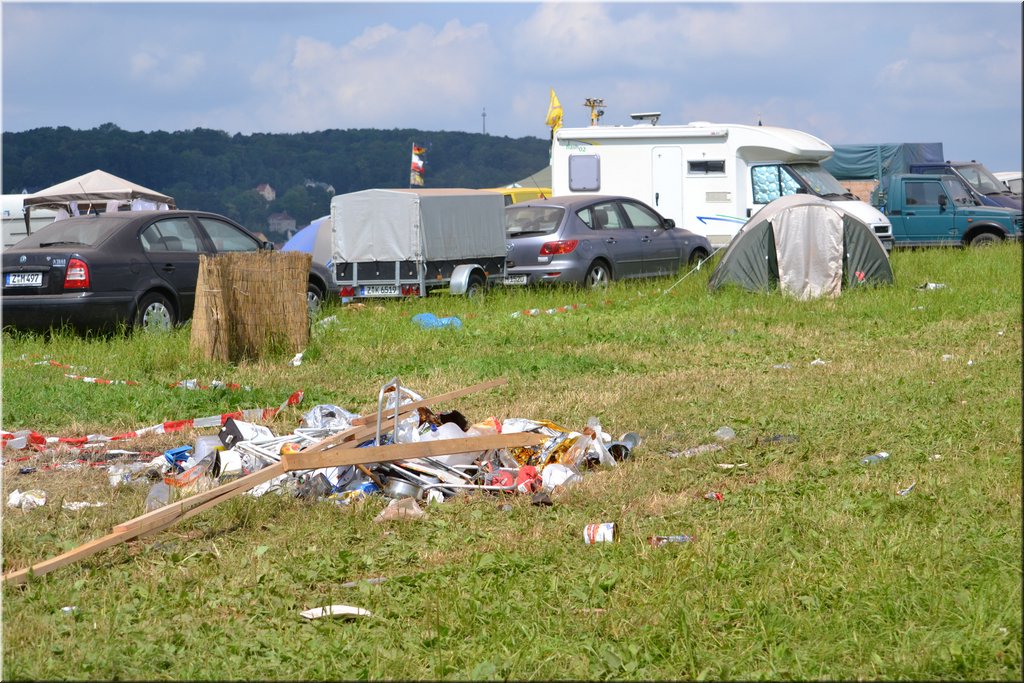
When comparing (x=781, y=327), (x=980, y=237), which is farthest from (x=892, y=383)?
(x=980, y=237)

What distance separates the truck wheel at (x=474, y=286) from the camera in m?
14.9

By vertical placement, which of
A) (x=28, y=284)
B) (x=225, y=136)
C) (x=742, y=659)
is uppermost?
Result: (x=225, y=136)

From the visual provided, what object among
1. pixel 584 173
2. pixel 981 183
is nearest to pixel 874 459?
pixel 584 173

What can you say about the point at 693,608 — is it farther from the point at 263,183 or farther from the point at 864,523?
the point at 263,183

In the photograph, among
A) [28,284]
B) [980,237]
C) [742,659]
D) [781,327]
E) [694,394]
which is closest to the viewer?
[742,659]

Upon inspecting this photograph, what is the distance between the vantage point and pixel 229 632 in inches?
160

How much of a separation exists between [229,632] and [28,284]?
8.50 m

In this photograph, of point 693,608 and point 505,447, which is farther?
point 505,447

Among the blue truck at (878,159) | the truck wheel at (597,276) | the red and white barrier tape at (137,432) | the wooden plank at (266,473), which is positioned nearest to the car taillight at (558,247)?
the truck wheel at (597,276)

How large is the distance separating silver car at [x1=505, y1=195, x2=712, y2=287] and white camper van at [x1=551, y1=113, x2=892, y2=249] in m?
2.90

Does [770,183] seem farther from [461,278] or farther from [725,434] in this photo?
[725,434]

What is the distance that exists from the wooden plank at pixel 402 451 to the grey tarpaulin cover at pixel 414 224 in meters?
8.59

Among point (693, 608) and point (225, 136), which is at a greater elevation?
point (225, 136)

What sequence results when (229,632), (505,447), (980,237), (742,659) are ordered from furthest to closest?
(980,237) < (505,447) < (229,632) < (742,659)
